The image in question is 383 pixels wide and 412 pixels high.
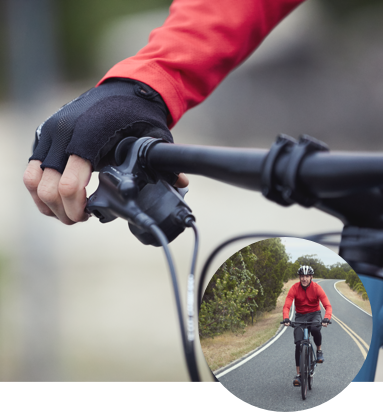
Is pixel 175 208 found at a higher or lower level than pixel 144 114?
lower

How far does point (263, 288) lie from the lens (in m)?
0.29

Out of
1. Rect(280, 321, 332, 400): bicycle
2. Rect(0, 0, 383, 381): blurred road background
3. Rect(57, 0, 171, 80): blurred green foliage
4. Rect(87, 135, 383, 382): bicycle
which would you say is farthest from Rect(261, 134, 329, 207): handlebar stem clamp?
Rect(57, 0, 171, 80): blurred green foliage

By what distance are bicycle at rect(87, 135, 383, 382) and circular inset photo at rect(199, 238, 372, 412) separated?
0.08 feet

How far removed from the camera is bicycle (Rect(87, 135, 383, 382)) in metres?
0.23

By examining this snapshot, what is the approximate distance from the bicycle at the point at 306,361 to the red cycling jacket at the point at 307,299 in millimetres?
Answer: 11

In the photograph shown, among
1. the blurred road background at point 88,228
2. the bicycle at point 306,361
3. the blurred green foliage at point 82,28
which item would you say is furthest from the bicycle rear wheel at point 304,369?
the blurred green foliage at point 82,28

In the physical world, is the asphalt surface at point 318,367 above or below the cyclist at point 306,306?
below

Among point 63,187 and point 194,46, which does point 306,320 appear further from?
point 194,46

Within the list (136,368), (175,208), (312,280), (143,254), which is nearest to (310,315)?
(312,280)

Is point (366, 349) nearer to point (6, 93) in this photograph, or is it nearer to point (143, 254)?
point (143, 254)

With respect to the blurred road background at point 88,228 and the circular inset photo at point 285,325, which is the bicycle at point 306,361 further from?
Answer: the blurred road background at point 88,228

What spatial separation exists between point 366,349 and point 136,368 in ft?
6.34

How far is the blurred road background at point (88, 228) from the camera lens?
70.8 inches

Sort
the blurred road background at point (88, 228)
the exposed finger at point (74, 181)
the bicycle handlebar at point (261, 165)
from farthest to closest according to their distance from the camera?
the blurred road background at point (88, 228)
the exposed finger at point (74, 181)
the bicycle handlebar at point (261, 165)
